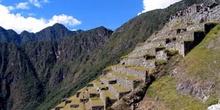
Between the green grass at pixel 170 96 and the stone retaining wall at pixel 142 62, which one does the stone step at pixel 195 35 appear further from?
the green grass at pixel 170 96

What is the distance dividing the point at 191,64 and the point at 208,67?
270 centimetres

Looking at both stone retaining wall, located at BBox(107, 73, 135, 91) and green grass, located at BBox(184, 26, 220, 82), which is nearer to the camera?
green grass, located at BBox(184, 26, 220, 82)

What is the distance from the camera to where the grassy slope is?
24.0 m

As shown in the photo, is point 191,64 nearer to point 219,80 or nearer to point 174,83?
point 174,83

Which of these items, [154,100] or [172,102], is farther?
[154,100]

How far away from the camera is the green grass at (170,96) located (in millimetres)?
23953

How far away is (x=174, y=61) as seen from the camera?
31891 mm

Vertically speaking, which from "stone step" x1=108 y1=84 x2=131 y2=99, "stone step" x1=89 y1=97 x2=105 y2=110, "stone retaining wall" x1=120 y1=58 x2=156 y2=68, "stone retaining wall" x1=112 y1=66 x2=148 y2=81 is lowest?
"stone step" x1=89 y1=97 x2=105 y2=110

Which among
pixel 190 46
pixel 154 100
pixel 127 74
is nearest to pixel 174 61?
pixel 190 46

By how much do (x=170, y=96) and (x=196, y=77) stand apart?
8.09 feet

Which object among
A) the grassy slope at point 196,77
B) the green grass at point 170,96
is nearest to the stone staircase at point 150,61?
the grassy slope at point 196,77

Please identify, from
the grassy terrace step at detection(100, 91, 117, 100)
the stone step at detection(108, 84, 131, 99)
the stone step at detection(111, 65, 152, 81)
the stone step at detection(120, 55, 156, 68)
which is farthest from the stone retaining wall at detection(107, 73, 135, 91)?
the stone step at detection(120, 55, 156, 68)

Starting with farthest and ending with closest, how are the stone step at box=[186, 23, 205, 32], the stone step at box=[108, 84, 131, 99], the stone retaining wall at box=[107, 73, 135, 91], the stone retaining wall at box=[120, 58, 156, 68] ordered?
the stone retaining wall at box=[120, 58, 156, 68] < the stone step at box=[186, 23, 205, 32] < the stone retaining wall at box=[107, 73, 135, 91] < the stone step at box=[108, 84, 131, 99]

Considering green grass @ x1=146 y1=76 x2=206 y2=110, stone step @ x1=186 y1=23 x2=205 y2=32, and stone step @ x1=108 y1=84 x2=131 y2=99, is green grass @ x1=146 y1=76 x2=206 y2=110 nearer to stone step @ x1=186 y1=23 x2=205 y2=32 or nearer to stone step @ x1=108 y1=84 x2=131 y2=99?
stone step @ x1=108 y1=84 x2=131 y2=99
